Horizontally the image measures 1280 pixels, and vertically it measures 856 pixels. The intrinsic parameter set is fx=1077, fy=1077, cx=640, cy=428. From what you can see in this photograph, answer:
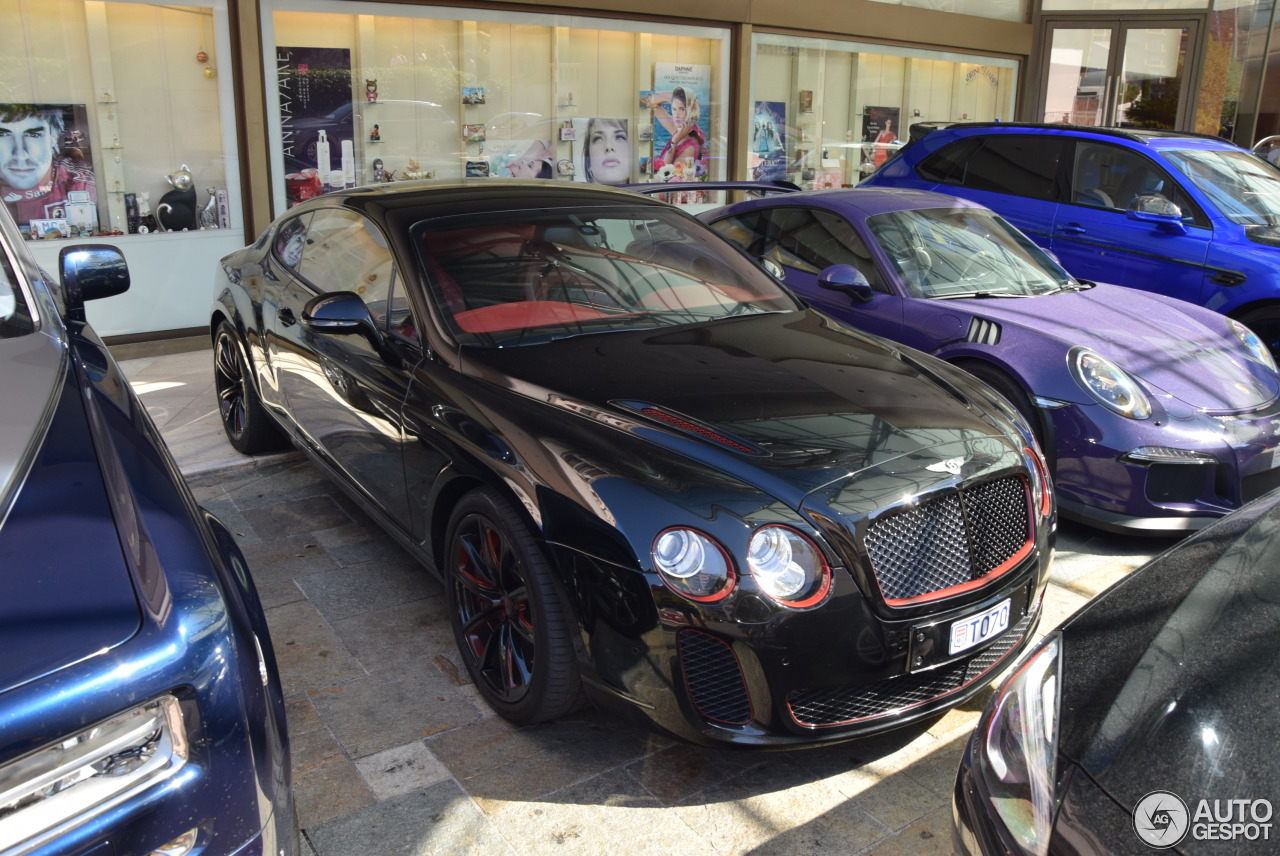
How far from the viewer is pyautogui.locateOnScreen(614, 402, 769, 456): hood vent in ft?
9.36

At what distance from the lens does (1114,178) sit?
7.21 metres

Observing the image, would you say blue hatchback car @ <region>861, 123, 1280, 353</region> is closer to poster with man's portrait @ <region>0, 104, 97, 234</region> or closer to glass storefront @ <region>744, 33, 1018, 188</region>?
glass storefront @ <region>744, 33, 1018, 188</region>

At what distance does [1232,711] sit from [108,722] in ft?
6.05

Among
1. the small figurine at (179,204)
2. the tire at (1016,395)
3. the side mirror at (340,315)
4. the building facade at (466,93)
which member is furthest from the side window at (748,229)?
the small figurine at (179,204)

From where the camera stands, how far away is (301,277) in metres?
4.54

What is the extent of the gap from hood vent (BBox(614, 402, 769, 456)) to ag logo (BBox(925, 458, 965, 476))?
0.46m

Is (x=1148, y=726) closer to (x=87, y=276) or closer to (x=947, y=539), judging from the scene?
(x=947, y=539)

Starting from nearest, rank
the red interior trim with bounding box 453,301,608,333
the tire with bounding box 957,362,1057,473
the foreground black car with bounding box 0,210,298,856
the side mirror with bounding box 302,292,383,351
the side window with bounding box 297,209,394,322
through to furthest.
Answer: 1. the foreground black car with bounding box 0,210,298,856
2. the red interior trim with bounding box 453,301,608,333
3. the side mirror with bounding box 302,292,383,351
4. the side window with bounding box 297,209,394,322
5. the tire with bounding box 957,362,1057,473

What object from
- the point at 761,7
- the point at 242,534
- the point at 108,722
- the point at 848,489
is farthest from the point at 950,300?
the point at 761,7

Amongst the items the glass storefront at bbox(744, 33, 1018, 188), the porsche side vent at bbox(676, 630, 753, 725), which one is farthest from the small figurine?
the porsche side vent at bbox(676, 630, 753, 725)

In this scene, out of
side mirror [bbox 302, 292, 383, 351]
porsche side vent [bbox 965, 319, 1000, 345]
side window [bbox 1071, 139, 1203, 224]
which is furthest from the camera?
side window [bbox 1071, 139, 1203, 224]

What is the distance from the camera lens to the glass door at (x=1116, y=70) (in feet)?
43.5

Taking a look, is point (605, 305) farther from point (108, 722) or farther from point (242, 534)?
point (108, 722)

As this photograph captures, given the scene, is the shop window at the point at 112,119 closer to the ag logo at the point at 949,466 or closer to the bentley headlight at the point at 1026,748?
the ag logo at the point at 949,466
